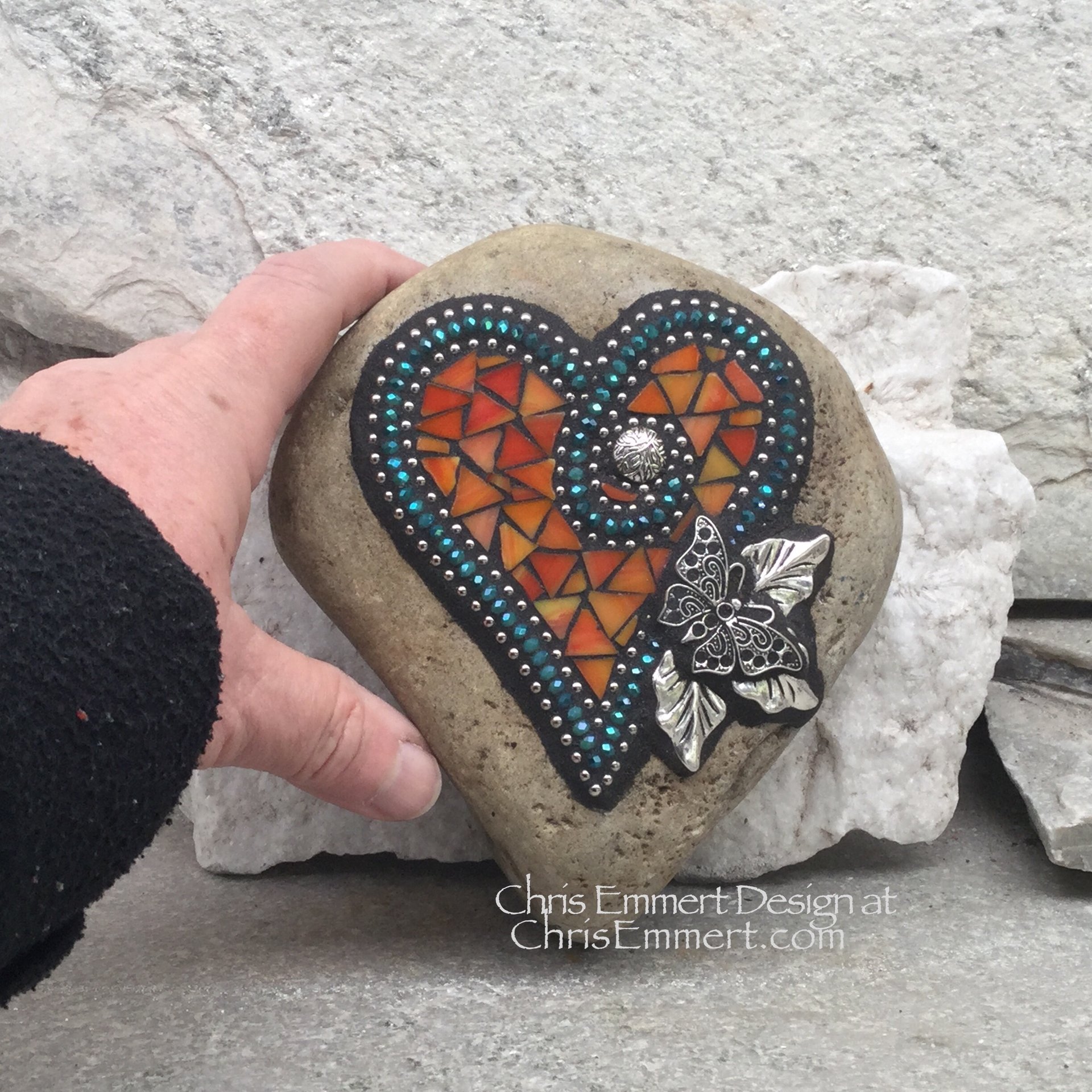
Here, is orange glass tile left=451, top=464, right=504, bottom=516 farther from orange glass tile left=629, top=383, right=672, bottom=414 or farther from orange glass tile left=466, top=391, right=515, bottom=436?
orange glass tile left=629, top=383, right=672, bottom=414

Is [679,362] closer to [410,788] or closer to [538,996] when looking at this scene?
[410,788]

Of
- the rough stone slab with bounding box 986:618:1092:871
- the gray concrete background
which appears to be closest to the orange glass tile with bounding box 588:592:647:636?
the gray concrete background

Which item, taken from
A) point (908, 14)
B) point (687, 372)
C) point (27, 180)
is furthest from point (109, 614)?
point (908, 14)

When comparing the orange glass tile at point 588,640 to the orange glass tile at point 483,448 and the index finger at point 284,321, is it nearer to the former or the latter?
the orange glass tile at point 483,448

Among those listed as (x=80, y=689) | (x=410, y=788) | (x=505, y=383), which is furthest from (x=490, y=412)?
(x=80, y=689)

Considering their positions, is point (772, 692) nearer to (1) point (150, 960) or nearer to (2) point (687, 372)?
(2) point (687, 372)

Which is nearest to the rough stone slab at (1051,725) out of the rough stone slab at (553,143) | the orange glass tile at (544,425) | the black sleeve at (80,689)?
the rough stone slab at (553,143)
